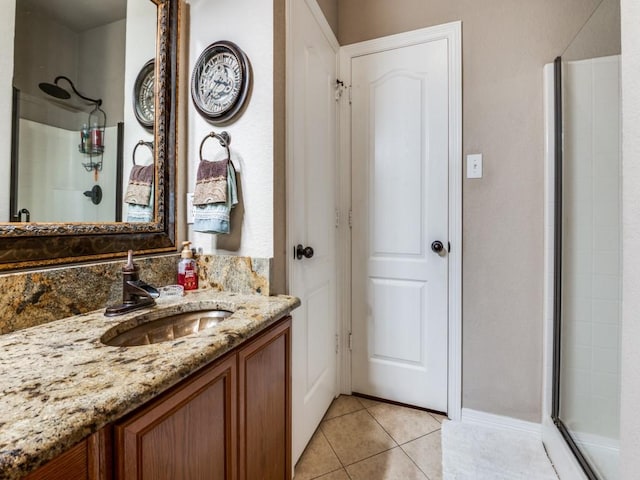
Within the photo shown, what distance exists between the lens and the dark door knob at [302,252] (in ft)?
4.38

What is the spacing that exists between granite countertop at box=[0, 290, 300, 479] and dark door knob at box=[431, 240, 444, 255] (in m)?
1.10

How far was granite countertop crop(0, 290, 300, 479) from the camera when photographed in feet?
1.25

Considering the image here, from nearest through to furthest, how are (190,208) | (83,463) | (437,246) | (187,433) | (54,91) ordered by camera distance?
(83,463) → (187,433) → (54,91) → (190,208) → (437,246)

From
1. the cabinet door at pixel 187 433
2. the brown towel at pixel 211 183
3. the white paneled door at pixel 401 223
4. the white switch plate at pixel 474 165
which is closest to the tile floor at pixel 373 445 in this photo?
the white paneled door at pixel 401 223

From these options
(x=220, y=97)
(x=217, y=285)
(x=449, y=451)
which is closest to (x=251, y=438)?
(x=217, y=285)

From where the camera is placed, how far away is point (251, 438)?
85 cm

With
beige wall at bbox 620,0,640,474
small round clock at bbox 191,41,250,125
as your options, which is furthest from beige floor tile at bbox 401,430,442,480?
small round clock at bbox 191,41,250,125

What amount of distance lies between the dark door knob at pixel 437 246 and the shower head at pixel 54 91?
1.62m

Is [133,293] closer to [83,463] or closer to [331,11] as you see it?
[83,463]

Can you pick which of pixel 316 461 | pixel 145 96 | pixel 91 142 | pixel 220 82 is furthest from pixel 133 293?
pixel 316 461

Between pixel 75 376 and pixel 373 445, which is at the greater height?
pixel 75 376

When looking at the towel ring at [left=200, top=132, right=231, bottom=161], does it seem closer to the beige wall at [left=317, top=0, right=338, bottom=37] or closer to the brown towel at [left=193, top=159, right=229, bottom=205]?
the brown towel at [left=193, top=159, right=229, bottom=205]

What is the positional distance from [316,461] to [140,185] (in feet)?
4.54

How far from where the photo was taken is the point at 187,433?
63 cm
